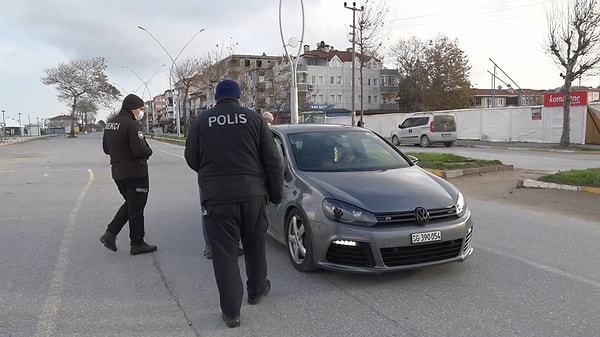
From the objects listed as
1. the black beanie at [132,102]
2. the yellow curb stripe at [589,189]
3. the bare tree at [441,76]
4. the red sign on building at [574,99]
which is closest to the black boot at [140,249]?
the black beanie at [132,102]

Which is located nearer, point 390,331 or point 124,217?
point 390,331

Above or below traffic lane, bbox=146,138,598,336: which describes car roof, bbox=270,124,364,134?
above

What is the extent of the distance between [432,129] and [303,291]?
73.8ft

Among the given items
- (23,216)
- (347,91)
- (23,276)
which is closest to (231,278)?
(23,276)

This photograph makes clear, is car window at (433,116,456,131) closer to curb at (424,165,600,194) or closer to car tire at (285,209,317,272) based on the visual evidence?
curb at (424,165,600,194)

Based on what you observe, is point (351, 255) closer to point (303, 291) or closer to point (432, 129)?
point (303, 291)

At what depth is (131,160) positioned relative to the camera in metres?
5.46

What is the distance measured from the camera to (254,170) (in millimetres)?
3689

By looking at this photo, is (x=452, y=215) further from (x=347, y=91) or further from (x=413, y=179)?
(x=347, y=91)

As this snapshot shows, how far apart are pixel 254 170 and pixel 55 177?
40.7 feet

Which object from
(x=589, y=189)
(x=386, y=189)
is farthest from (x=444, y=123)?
(x=386, y=189)

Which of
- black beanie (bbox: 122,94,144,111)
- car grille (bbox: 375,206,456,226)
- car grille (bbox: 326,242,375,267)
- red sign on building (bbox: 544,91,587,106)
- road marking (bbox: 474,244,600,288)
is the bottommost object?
road marking (bbox: 474,244,600,288)

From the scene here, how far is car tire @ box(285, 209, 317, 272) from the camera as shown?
463 cm

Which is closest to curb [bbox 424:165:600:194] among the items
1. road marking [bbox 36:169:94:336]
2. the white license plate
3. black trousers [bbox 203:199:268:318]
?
the white license plate
